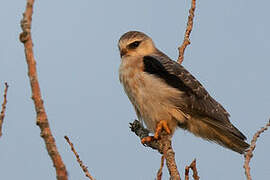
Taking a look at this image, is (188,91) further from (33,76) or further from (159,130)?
(33,76)

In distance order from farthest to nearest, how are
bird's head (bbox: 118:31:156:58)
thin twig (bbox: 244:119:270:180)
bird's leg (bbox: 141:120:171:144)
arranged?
bird's head (bbox: 118:31:156:58) → bird's leg (bbox: 141:120:171:144) → thin twig (bbox: 244:119:270:180)

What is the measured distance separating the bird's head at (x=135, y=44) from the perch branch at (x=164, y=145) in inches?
40.9

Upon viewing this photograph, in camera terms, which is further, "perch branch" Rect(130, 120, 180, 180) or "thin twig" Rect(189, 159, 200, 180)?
"perch branch" Rect(130, 120, 180, 180)

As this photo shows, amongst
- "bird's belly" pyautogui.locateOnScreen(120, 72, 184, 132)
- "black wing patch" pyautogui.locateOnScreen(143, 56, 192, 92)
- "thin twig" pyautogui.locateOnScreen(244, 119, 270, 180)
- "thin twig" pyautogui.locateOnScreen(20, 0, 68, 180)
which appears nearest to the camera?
"thin twig" pyautogui.locateOnScreen(20, 0, 68, 180)

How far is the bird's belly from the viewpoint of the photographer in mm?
5039

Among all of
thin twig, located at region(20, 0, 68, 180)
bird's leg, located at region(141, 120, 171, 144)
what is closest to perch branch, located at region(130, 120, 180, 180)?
bird's leg, located at region(141, 120, 171, 144)

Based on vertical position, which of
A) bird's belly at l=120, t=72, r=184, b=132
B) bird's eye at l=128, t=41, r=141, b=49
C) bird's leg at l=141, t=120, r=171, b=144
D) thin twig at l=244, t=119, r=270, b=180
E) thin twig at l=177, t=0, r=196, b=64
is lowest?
thin twig at l=244, t=119, r=270, b=180

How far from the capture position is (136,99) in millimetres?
5109

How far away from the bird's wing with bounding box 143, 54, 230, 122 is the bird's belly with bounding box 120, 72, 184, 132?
0.29ft

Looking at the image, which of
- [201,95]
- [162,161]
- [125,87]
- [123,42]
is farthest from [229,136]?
[162,161]

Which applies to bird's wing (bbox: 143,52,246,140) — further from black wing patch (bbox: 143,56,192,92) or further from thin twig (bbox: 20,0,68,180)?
thin twig (bbox: 20,0,68,180)

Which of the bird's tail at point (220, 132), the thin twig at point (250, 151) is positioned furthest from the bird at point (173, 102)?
the thin twig at point (250, 151)

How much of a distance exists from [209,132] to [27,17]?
3699 millimetres

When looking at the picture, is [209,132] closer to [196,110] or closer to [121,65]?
[196,110]
